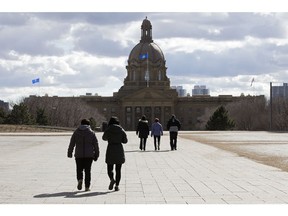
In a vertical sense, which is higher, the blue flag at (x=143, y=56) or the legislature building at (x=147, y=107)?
the blue flag at (x=143, y=56)

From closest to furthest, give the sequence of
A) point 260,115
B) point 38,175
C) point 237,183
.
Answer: point 237,183, point 38,175, point 260,115

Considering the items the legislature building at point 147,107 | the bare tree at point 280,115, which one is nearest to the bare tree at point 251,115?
the bare tree at point 280,115

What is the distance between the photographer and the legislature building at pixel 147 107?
171 m

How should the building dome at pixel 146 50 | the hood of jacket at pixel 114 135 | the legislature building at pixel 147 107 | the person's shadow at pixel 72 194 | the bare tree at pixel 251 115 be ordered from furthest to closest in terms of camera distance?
the building dome at pixel 146 50 < the legislature building at pixel 147 107 < the bare tree at pixel 251 115 < the hood of jacket at pixel 114 135 < the person's shadow at pixel 72 194

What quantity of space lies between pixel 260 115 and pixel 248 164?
297 feet

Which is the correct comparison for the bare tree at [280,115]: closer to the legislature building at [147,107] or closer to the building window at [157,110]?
the legislature building at [147,107]

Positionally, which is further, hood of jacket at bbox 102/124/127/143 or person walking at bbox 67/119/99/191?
hood of jacket at bbox 102/124/127/143

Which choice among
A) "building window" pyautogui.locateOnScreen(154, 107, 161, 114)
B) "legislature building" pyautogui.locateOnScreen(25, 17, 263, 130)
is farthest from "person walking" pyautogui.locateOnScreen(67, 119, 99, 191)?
"building window" pyautogui.locateOnScreen(154, 107, 161, 114)

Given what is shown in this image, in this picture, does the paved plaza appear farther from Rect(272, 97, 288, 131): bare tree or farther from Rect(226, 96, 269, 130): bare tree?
Rect(226, 96, 269, 130): bare tree

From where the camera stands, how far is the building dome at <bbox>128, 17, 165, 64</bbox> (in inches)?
6870

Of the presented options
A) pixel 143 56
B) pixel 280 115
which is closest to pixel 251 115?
pixel 280 115

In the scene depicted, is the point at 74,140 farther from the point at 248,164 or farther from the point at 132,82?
the point at 132,82

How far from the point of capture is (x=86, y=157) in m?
15.9
